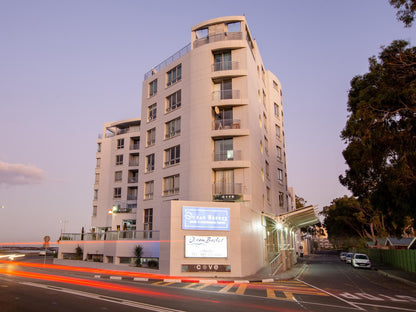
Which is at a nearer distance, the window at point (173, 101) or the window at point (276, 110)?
the window at point (173, 101)

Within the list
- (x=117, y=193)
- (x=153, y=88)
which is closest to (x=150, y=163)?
(x=153, y=88)

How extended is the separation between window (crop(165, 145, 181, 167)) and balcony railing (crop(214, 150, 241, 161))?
4.11m

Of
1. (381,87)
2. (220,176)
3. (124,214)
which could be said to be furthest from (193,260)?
(124,214)

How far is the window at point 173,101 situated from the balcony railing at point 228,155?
738 cm

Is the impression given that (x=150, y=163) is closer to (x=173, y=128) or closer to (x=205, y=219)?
(x=173, y=128)

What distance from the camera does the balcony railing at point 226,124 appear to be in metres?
32.1

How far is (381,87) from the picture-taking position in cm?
2009

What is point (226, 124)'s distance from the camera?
32562 mm

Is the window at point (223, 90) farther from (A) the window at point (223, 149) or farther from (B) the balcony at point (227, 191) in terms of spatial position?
(B) the balcony at point (227, 191)

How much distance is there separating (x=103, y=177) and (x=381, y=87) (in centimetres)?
4835

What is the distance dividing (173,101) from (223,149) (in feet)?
27.5

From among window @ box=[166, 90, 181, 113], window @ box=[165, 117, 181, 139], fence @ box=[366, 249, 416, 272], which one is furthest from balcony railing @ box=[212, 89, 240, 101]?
fence @ box=[366, 249, 416, 272]

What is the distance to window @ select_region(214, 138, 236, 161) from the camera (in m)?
31.7

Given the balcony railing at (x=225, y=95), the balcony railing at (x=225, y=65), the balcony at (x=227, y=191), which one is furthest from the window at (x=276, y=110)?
the balcony at (x=227, y=191)
